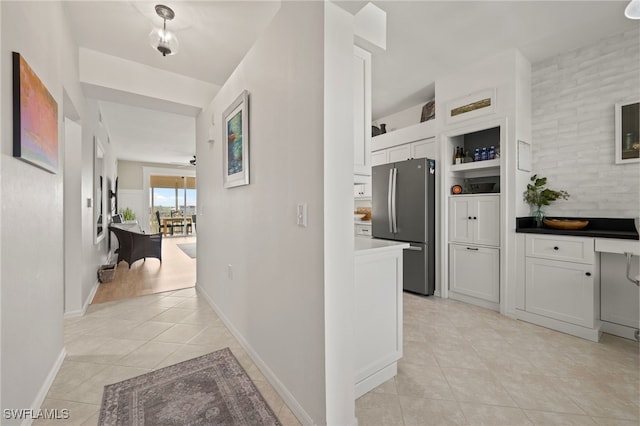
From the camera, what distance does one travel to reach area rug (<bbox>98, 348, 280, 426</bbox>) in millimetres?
1459

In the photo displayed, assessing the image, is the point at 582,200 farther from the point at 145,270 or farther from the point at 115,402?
the point at 145,270

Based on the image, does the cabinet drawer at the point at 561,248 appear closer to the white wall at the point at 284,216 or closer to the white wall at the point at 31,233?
the white wall at the point at 284,216

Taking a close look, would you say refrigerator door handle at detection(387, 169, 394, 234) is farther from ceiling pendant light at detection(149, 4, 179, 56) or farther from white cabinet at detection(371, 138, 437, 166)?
ceiling pendant light at detection(149, 4, 179, 56)

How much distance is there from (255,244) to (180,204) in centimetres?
963

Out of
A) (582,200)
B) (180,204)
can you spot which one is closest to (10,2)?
(582,200)

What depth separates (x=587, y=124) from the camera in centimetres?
271

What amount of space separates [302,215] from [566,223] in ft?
8.90

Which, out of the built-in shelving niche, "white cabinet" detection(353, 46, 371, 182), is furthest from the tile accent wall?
"white cabinet" detection(353, 46, 371, 182)

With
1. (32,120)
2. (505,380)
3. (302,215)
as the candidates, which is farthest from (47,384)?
(505,380)

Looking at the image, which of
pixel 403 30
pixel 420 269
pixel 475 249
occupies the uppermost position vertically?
pixel 403 30

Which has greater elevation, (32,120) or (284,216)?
(32,120)

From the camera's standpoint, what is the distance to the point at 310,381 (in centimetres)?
139

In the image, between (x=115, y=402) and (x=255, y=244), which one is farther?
(x=255, y=244)

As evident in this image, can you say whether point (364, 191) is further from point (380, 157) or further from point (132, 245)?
point (132, 245)
